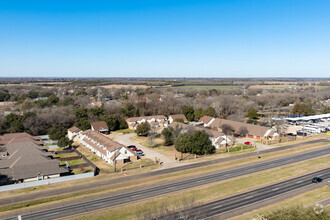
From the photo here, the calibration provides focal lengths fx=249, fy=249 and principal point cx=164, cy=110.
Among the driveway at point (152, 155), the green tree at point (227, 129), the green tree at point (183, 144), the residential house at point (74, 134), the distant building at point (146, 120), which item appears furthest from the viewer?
the distant building at point (146, 120)

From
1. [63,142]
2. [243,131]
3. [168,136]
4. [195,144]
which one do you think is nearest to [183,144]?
[195,144]

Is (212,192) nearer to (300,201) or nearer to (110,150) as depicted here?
(300,201)

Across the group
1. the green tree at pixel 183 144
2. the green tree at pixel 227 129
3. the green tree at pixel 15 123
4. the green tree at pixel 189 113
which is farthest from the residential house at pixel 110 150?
the green tree at pixel 189 113

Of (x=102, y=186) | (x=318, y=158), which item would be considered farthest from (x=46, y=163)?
(x=318, y=158)

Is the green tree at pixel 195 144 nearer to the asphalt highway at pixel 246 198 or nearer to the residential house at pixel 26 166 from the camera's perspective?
the asphalt highway at pixel 246 198

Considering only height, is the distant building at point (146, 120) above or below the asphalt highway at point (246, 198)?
above

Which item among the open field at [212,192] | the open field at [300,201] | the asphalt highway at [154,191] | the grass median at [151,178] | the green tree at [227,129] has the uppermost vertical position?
the green tree at [227,129]
